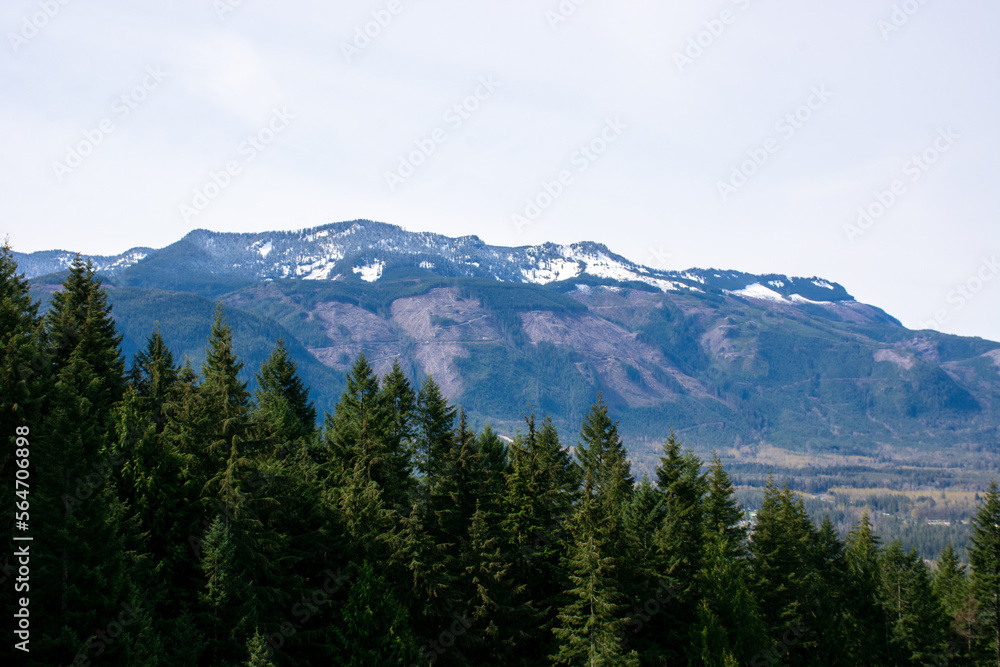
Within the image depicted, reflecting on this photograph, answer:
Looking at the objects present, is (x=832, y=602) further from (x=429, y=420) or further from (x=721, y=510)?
(x=429, y=420)

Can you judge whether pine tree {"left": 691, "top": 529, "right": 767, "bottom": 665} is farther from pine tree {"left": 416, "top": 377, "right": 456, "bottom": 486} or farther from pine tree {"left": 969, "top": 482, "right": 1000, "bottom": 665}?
pine tree {"left": 969, "top": 482, "right": 1000, "bottom": 665}

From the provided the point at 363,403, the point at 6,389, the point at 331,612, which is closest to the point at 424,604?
the point at 331,612

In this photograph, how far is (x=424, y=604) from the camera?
40625 millimetres

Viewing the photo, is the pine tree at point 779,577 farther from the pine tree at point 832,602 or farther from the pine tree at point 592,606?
the pine tree at point 592,606

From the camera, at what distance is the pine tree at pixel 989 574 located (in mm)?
67188

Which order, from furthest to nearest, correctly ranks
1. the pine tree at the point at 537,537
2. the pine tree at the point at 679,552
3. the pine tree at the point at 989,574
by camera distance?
1. the pine tree at the point at 989,574
2. the pine tree at the point at 679,552
3. the pine tree at the point at 537,537

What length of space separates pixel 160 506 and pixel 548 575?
24.4 m

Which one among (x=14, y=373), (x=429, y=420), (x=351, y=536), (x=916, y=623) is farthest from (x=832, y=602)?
(x=14, y=373)

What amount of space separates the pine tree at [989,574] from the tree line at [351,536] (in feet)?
53.9

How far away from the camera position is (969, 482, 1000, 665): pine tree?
220 ft

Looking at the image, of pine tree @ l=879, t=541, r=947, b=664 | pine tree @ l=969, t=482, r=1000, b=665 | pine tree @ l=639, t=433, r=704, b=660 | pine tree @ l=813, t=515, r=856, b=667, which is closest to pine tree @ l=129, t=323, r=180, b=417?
pine tree @ l=639, t=433, r=704, b=660

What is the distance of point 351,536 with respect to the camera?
4084 cm

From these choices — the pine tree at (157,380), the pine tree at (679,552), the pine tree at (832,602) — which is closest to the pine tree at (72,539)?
the pine tree at (157,380)

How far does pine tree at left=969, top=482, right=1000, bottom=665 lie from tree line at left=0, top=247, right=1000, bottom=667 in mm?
16428
